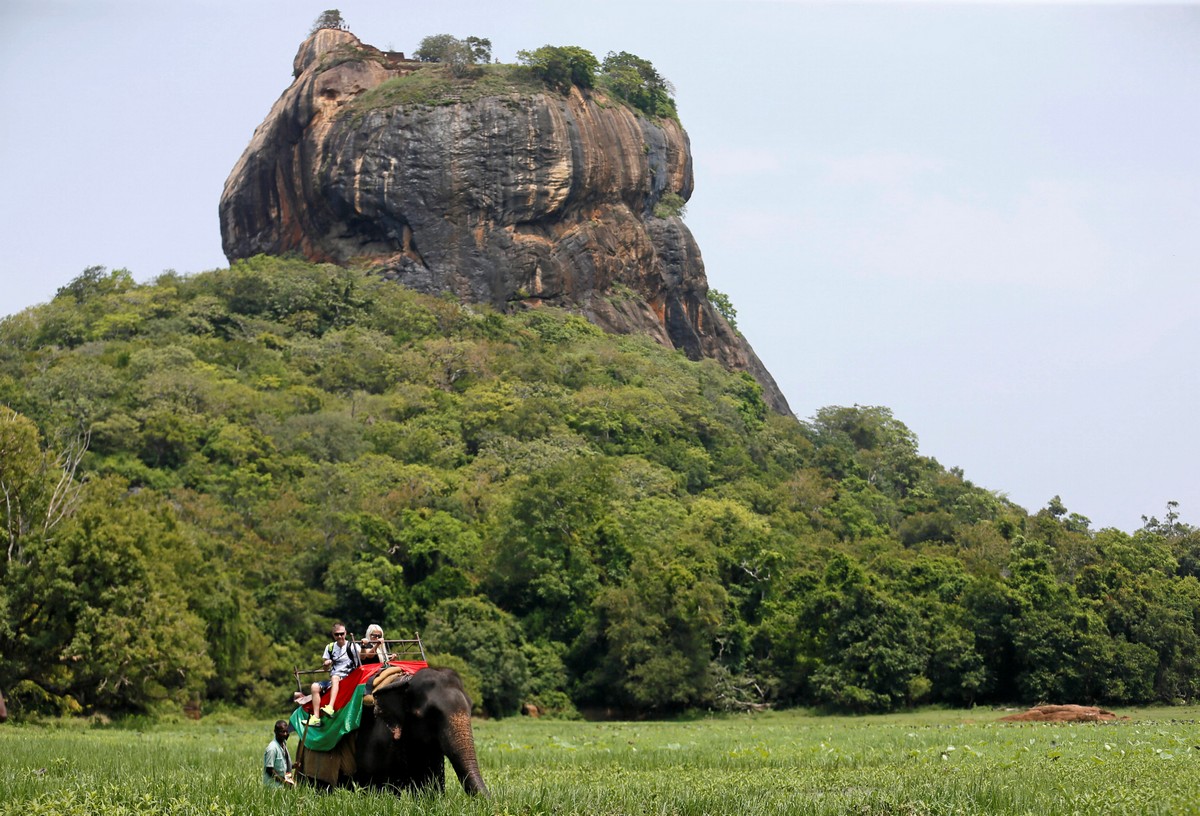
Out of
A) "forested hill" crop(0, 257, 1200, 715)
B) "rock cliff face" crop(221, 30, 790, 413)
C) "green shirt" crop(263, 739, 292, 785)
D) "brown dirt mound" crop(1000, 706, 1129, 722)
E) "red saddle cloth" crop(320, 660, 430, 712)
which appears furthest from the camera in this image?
"rock cliff face" crop(221, 30, 790, 413)

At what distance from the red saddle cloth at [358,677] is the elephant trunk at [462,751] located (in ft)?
2.59

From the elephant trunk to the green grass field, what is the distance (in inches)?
8.8

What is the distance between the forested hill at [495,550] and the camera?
35031 millimetres

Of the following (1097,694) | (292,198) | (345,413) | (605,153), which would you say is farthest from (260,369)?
(1097,694)

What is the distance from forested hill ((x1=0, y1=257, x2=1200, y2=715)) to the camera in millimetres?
35031

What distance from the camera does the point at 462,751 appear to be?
1112 centimetres

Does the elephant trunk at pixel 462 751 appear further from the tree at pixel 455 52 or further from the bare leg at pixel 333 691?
the tree at pixel 455 52

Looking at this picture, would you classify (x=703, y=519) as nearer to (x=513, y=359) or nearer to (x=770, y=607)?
(x=770, y=607)

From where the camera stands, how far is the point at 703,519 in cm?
5959

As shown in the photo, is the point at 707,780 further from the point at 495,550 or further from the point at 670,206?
the point at 670,206

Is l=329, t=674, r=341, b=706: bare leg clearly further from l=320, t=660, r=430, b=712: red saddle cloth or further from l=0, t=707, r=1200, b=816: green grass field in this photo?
l=0, t=707, r=1200, b=816: green grass field

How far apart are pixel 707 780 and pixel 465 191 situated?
91.8m

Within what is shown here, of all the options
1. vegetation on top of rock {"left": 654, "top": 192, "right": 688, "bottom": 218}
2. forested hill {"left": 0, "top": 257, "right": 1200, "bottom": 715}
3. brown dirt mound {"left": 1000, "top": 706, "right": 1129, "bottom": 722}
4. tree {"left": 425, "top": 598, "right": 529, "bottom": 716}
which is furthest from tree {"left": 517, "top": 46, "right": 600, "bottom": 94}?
brown dirt mound {"left": 1000, "top": 706, "right": 1129, "bottom": 722}

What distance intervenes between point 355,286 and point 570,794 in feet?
284
